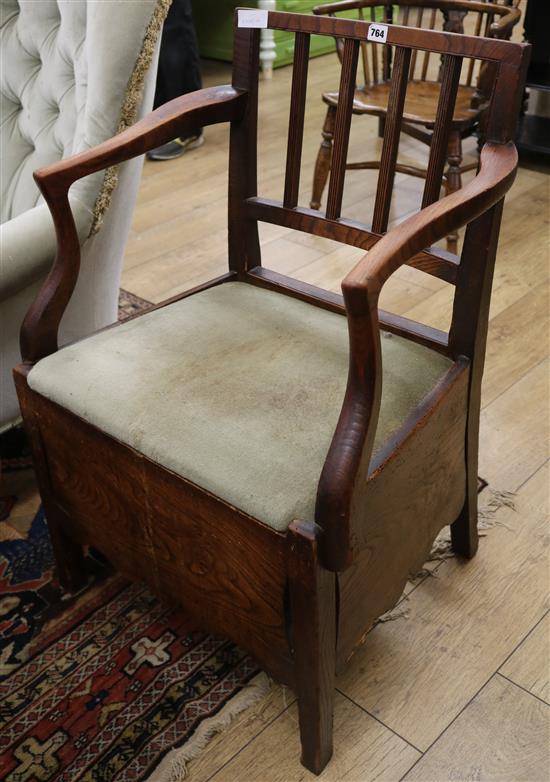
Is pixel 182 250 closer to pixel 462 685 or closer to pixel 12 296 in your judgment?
pixel 12 296

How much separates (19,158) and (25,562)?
778 mm

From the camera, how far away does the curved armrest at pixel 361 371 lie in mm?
749

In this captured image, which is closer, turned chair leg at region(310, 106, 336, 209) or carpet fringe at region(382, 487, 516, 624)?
carpet fringe at region(382, 487, 516, 624)

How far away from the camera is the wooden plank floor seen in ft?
3.48

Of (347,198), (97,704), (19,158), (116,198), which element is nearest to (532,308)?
(347,198)

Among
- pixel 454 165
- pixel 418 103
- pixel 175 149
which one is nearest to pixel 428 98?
pixel 418 103

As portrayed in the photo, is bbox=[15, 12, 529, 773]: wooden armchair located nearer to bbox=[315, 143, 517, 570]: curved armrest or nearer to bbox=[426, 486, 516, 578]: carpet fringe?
bbox=[315, 143, 517, 570]: curved armrest

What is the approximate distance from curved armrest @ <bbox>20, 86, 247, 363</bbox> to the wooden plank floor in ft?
2.05

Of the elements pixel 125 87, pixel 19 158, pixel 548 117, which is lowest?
pixel 548 117

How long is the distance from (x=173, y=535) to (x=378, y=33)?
0.70m

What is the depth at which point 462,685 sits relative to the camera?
1147 mm

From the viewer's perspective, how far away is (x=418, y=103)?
235cm

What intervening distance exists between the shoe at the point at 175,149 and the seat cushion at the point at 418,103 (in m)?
0.81

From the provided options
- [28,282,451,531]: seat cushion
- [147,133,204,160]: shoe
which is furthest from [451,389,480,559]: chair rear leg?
[147,133,204,160]: shoe
